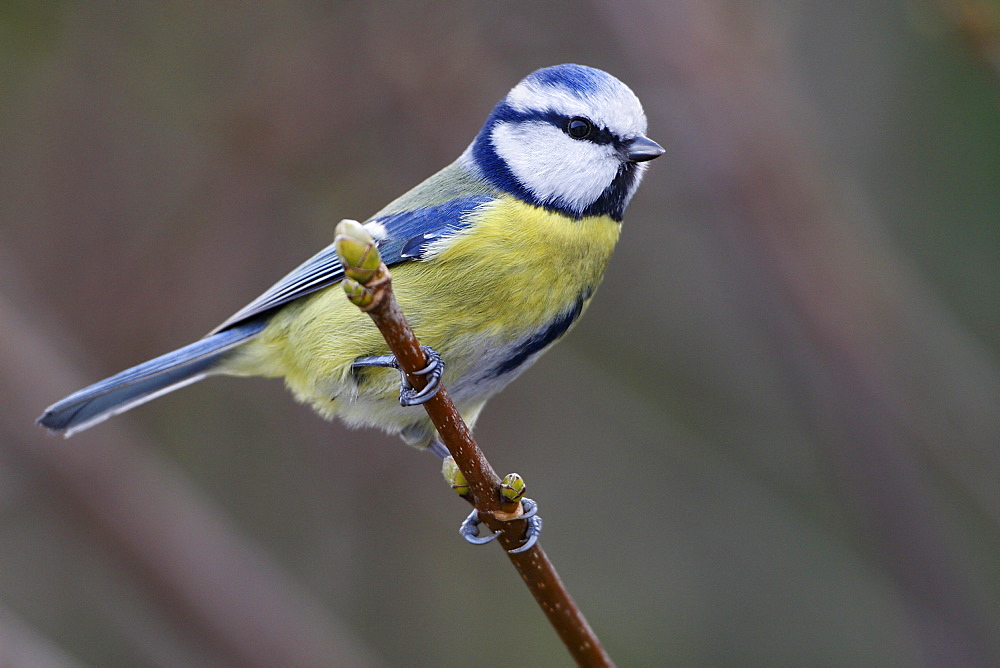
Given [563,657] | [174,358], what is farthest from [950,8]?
[563,657]

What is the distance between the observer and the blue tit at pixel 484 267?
2029mm

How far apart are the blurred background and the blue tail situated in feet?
1.42

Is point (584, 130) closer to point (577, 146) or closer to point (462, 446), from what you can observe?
point (577, 146)

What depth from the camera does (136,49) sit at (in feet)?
11.2

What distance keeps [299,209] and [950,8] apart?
2.06 metres

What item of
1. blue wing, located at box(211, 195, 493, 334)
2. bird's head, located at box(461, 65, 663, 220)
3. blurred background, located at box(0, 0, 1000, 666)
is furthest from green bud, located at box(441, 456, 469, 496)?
blurred background, located at box(0, 0, 1000, 666)

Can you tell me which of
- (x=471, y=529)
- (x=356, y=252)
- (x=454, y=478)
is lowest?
(x=471, y=529)

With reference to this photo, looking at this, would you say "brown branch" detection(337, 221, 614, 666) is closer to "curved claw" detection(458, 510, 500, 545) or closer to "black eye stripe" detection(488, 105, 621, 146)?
"curved claw" detection(458, 510, 500, 545)

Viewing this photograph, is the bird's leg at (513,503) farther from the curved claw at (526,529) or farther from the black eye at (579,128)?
the black eye at (579,128)

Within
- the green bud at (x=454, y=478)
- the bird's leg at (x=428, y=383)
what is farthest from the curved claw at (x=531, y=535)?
the bird's leg at (x=428, y=383)

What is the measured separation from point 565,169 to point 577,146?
0.19 ft

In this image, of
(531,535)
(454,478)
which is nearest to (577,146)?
(454,478)

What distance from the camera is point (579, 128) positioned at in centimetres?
215

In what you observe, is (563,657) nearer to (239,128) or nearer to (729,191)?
(729,191)
